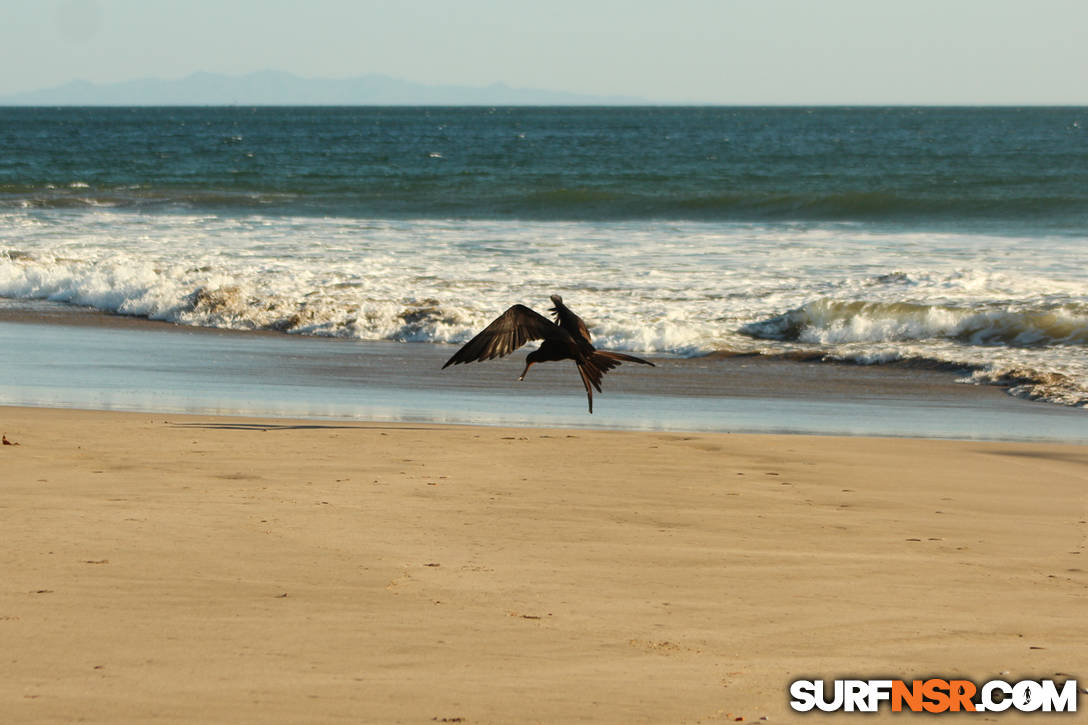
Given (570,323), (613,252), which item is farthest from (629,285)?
(570,323)

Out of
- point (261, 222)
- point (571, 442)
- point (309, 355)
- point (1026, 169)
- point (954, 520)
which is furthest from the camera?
point (1026, 169)

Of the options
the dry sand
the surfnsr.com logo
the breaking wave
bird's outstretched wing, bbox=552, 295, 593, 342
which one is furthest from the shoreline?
the surfnsr.com logo

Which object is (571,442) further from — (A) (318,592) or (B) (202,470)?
(A) (318,592)

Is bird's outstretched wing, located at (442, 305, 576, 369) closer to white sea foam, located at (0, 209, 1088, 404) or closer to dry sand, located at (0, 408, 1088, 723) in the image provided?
dry sand, located at (0, 408, 1088, 723)

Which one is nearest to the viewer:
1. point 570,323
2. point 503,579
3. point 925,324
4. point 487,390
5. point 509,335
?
point 503,579

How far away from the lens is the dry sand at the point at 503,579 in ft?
11.5

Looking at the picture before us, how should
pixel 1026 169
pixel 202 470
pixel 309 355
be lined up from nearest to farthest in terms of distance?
pixel 202 470 → pixel 309 355 → pixel 1026 169

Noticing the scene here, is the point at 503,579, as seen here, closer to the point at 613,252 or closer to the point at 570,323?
the point at 570,323

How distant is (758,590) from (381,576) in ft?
4.49

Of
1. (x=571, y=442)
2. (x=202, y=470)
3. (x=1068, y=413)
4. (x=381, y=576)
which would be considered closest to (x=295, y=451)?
(x=202, y=470)

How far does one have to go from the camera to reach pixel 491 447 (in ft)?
24.3

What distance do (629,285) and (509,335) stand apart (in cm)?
835

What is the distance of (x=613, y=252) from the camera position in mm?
19531

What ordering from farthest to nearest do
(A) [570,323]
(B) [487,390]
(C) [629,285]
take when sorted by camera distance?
1. (C) [629,285]
2. (B) [487,390]
3. (A) [570,323]
